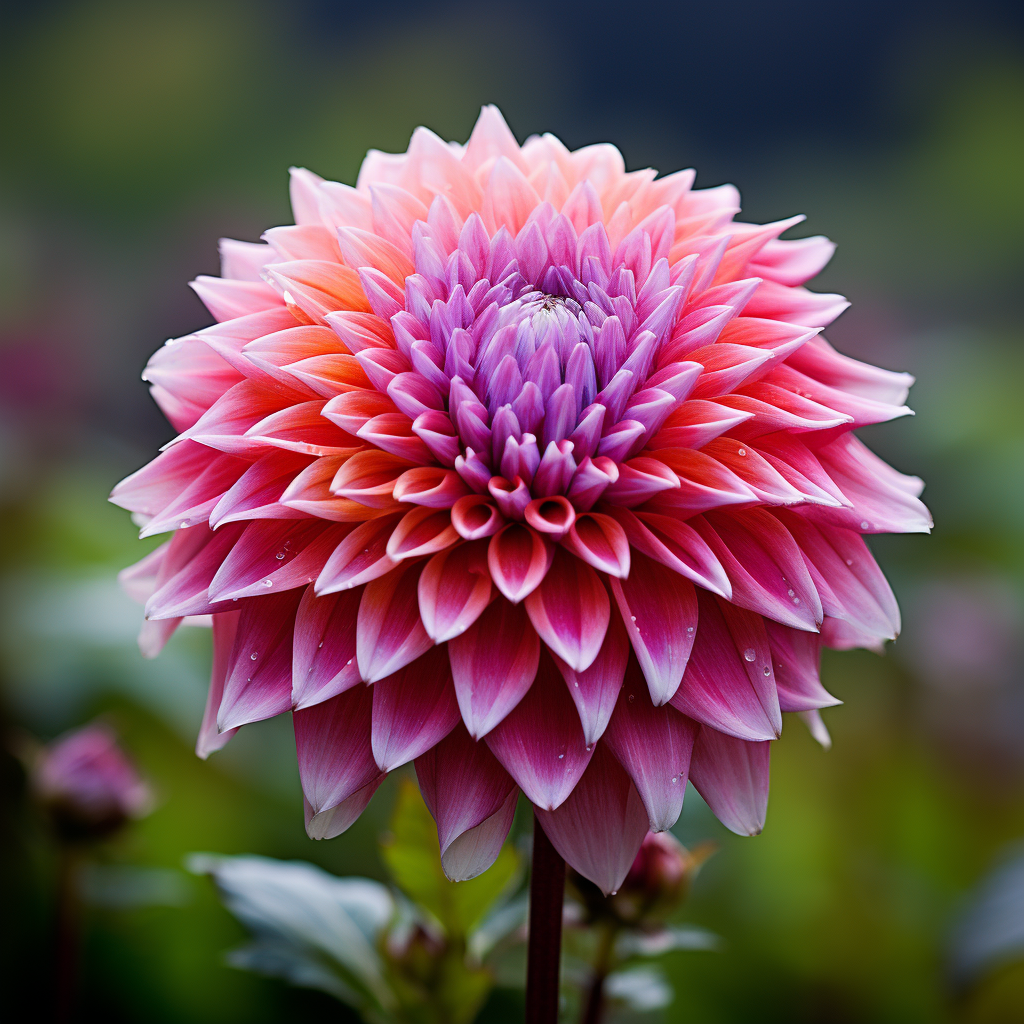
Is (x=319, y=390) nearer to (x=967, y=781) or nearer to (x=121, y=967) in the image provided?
(x=121, y=967)

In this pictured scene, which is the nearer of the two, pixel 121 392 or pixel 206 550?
pixel 206 550

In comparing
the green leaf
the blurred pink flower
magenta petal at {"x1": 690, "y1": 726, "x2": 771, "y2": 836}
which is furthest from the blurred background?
magenta petal at {"x1": 690, "y1": 726, "x2": 771, "y2": 836}

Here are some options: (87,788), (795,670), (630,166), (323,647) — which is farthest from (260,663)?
(630,166)

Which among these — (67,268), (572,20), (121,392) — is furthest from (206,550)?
(572,20)

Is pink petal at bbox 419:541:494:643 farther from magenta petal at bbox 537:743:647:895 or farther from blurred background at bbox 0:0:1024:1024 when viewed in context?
blurred background at bbox 0:0:1024:1024

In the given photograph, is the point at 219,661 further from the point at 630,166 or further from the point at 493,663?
the point at 630,166

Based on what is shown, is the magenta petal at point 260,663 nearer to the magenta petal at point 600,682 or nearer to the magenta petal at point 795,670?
the magenta petal at point 600,682
